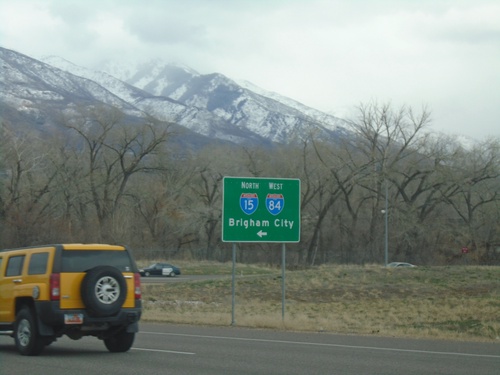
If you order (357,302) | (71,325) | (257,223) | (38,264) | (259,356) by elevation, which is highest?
(257,223)

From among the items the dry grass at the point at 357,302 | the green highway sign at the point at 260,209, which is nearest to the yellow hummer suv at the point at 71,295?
the dry grass at the point at 357,302

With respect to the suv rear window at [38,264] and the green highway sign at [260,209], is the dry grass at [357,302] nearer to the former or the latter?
the green highway sign at [260,209]

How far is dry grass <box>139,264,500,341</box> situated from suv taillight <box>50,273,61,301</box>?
32.3 feet

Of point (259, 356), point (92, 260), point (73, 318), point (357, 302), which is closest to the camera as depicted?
point (73, 318)

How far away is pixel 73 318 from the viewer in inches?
557

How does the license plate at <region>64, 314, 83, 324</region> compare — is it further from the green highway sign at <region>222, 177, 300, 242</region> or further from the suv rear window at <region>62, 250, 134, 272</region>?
the green highway sign at <region>222, 177, 300, 242</region>

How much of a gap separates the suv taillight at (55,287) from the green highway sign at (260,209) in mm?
10417

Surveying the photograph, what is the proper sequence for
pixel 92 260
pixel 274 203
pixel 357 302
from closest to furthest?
1. pixel 92 260
2. pixel 274 203
3. pixel 357 302

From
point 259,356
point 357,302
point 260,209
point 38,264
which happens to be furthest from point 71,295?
point 357,302

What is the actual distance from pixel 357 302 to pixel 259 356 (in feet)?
65.5

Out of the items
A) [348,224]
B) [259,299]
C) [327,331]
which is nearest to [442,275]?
[259,299]

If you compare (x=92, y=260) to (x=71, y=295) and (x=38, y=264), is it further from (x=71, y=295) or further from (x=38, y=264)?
(x=38, y=264)

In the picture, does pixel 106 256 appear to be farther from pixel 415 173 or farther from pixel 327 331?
pixel 415 173

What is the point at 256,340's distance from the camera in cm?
1888
